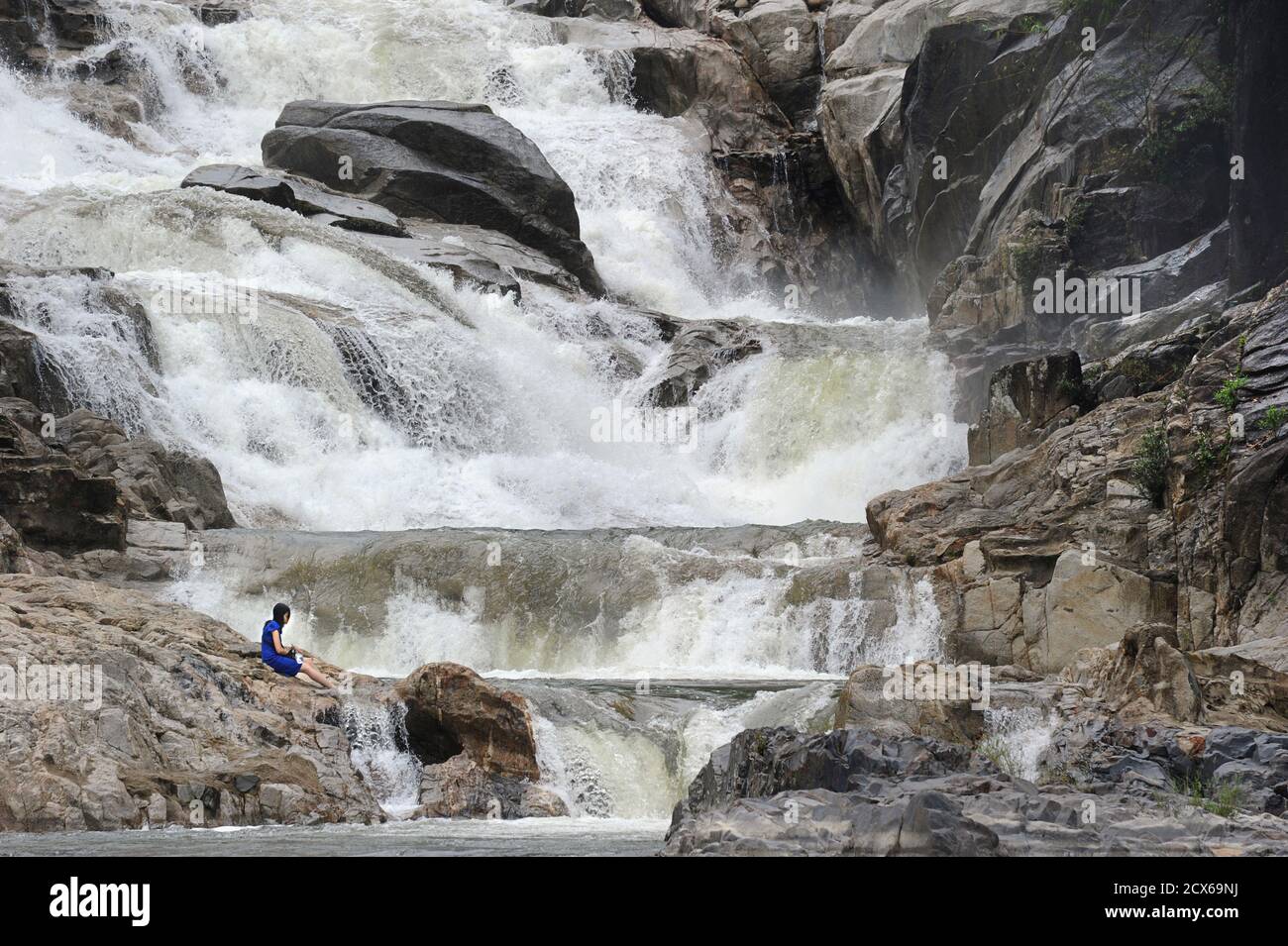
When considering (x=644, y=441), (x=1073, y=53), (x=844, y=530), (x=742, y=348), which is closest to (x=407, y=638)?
(x=844, y=530)

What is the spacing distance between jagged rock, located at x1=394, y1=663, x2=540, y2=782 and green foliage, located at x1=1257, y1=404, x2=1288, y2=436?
7773mm

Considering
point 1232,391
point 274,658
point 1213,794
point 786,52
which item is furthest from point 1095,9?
point 1213,794

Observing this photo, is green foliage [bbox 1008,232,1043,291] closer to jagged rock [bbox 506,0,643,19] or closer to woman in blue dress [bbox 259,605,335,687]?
woman in blue dress [bbox 259,605,335,687]

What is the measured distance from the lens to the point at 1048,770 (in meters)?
A: 11.2

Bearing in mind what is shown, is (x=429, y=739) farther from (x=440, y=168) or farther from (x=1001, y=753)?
(x=440, y=168)

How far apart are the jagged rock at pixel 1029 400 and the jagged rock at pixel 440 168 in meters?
16.2

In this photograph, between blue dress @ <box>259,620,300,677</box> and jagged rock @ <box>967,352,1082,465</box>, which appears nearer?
blue dress @ <box>259,620,300,677</box>

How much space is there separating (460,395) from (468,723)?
15773 millimetres

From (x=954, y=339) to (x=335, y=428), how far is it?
1119 centimetres

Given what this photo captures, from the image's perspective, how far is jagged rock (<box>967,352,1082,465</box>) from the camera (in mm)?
20453

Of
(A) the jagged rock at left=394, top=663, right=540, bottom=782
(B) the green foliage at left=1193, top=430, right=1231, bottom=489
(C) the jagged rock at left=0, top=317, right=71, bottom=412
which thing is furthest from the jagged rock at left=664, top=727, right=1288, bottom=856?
(C) the jagged rock at left=0, top=317, right=71, bottom=412

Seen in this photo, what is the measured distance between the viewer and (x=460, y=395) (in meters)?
28.2

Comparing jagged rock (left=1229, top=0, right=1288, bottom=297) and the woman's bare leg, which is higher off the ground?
jagged rock (left=1229, top=0, right=1288, bottom=297)
